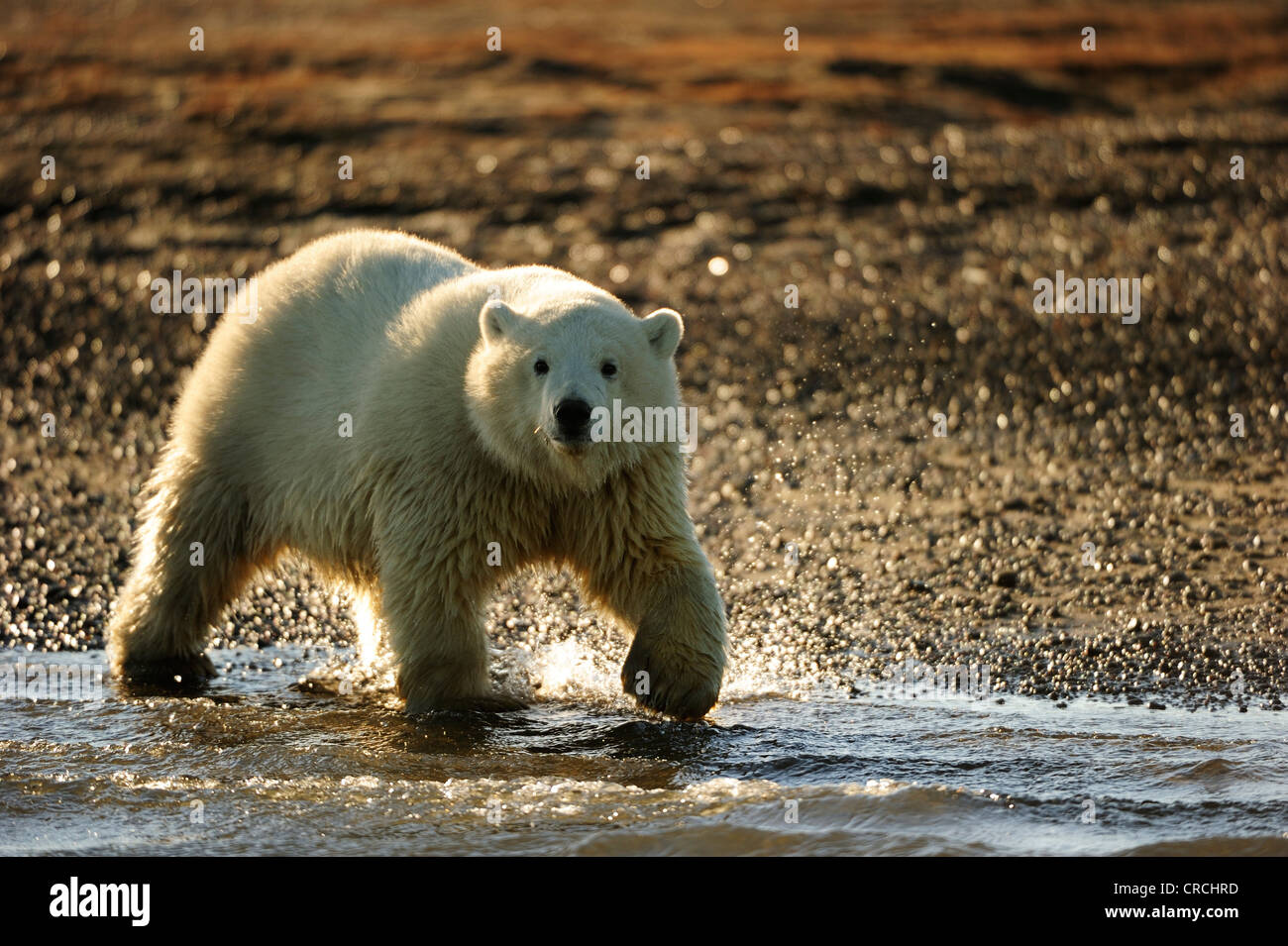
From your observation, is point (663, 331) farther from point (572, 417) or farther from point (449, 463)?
point (449, 463)

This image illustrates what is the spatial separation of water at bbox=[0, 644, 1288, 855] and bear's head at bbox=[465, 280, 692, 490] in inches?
35.8

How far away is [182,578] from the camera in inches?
268

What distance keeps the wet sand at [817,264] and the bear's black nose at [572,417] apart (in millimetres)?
1498

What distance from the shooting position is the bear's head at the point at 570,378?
557 cm

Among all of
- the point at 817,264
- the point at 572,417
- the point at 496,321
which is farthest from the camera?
the point at 817,264

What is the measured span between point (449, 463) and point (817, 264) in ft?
23.0

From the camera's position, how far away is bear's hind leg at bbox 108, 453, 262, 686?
6.73 meters

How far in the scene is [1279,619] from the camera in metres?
6.83

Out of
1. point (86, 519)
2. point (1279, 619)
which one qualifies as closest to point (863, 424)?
point (1279, 619)
